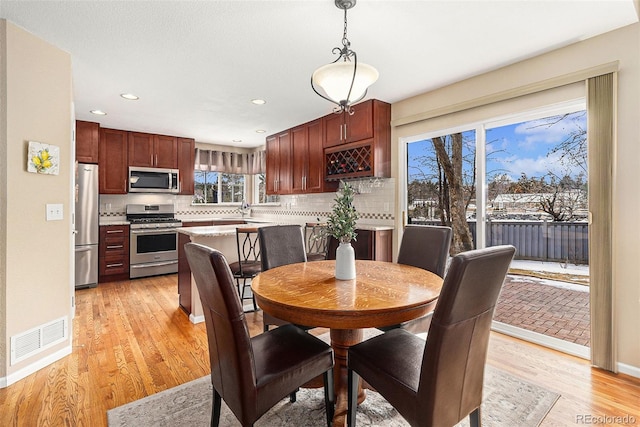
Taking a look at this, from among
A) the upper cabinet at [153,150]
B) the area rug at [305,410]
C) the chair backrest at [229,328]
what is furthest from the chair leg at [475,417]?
the upper cabinet at [153,150]

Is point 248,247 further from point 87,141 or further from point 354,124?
point 87,141

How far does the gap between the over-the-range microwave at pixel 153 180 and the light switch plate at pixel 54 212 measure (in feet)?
9.41

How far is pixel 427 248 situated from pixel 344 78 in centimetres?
134

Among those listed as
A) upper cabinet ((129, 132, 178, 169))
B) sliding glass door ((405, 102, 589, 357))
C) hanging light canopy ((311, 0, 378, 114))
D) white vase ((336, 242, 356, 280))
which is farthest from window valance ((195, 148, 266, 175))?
white vase ((336, 242, 356, 280))

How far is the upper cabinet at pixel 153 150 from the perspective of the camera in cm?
524

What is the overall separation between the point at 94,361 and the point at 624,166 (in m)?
4.08

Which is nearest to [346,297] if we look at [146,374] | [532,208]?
[146,374]

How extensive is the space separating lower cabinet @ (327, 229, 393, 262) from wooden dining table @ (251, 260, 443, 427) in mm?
1485

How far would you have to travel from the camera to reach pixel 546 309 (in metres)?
2.92

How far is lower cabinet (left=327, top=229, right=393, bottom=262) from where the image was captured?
145 inches

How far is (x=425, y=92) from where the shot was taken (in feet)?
11.4

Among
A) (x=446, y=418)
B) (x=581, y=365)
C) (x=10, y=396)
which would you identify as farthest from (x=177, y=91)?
(x=581, y=365)

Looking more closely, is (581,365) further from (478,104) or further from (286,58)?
(286,58)

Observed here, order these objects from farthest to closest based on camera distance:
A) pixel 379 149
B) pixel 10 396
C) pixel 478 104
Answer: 1. pixel 379 149
2. pixel 478 104
3. pixel 10 396
